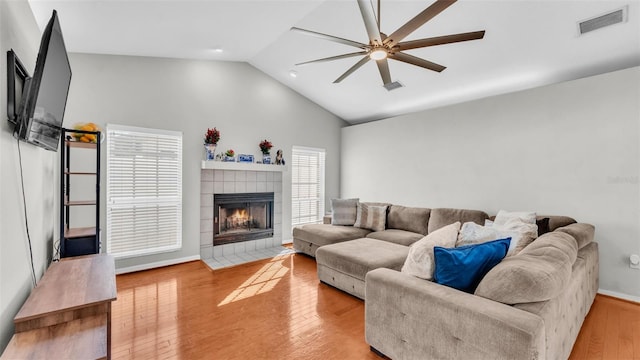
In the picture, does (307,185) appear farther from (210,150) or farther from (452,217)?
(452,217)

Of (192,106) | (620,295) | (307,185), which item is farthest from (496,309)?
(307,185)

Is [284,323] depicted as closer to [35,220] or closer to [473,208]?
[35,220]

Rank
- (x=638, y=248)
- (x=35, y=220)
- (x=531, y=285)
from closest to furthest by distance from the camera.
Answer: (x=531, y=285) < (x=35, y=220) < (x=638, y=248)

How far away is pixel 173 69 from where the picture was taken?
4.07m

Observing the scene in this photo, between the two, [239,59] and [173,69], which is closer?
[173,69]

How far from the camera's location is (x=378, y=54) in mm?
2369

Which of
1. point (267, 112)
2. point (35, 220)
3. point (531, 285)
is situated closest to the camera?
point (531, 285)

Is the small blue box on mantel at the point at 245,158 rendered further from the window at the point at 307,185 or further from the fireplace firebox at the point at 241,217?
the window at the point at 307,185

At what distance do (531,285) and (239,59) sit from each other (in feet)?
15.6

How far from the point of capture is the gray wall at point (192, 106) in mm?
3496

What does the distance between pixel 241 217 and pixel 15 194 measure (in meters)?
3.34

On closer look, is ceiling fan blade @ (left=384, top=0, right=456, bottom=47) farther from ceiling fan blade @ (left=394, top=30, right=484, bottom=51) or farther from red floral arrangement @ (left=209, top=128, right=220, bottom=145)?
red floral arrangement @ (left=209, top=128, right=220, bottom=145)

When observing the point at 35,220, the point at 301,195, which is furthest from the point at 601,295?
the point at 35,220

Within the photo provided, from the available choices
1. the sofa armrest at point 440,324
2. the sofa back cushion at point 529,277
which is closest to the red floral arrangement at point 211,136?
the sofa armrest at point 440,324
